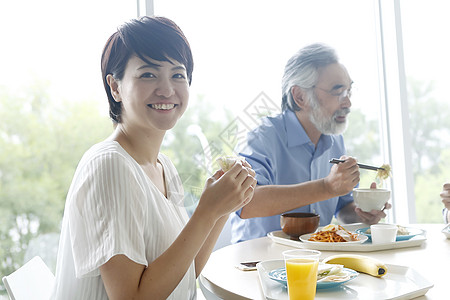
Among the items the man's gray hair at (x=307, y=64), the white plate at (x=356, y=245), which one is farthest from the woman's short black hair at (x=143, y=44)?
the man's gray hair at (x=307, y=64)

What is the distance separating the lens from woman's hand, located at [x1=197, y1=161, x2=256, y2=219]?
98 centimetres

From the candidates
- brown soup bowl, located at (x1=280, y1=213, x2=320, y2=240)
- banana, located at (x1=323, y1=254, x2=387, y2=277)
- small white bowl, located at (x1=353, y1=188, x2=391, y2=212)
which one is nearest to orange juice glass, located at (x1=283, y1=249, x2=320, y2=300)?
banana, located at (x1=323, y1=254, x2=387, y2=277)

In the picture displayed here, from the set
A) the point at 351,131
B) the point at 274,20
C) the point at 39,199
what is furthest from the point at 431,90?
the point at 39,199

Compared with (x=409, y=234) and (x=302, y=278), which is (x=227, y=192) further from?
(x=409, y=234)

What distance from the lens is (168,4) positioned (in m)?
2.23

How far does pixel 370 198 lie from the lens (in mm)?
1569

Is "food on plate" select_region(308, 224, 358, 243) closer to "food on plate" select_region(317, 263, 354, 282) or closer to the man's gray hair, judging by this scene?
"food on plate" select_region(317, 263, 354, 282)

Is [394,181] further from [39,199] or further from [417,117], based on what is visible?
[39,199]

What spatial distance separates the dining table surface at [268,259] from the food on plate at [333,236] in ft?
0.18

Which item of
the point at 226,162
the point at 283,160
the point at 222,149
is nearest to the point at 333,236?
the point at 226,162

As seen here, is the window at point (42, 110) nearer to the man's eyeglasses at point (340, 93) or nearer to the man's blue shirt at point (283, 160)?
the man's blue shirt at point (283, 160)

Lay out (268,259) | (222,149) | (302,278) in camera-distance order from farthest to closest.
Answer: (222,149)
(268,259)
(302,278)

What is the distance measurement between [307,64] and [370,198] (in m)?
0.71

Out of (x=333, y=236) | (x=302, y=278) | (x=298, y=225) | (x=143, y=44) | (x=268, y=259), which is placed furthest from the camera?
(x=298, y=225)
